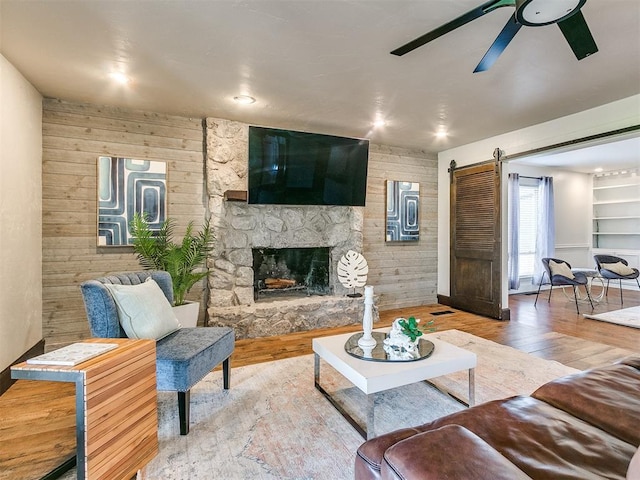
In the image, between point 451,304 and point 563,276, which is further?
point 451,304

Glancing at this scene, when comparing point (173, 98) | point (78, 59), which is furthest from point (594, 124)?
point (78, 59)

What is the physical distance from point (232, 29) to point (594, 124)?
364 centimetres

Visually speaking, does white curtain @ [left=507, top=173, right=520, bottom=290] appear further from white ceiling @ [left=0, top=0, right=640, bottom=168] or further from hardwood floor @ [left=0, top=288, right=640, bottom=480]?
white ceiling @ [left=0, top=0, right=640, bottom=168]

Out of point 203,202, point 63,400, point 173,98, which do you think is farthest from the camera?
point 203,202

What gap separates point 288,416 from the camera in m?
2.08

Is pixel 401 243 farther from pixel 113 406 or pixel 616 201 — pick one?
pixel 616 201

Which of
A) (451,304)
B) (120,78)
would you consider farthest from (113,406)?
(451,304)

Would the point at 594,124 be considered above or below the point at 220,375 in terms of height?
above

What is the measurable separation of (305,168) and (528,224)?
5089mm

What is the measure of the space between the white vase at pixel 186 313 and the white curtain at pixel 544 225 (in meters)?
6.43

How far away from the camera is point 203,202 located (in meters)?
3.89

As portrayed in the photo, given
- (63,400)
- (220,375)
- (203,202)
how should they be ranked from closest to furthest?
(63,400)
(220,375)
(203,202)

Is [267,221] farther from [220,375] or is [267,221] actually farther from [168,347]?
[168,347]

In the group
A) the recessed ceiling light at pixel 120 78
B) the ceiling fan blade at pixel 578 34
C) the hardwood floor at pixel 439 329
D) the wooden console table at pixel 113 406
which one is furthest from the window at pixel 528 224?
the wooden console table at pixel 113 406
